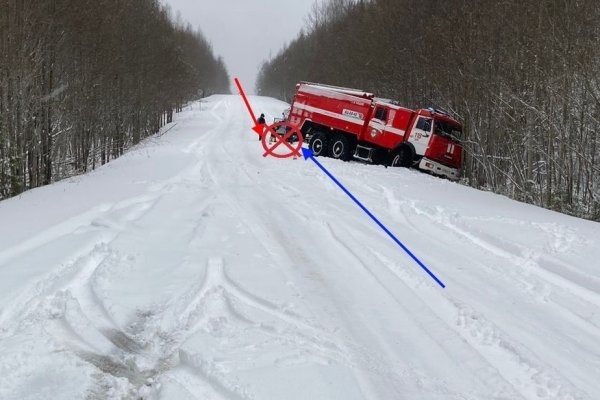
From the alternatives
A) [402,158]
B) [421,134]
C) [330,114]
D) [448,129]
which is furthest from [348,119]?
[448,129]

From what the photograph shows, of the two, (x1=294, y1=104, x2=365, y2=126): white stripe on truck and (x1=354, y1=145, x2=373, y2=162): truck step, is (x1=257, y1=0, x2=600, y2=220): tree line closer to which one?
(x1=294, y1=104, x2=365, y2=126): white stripe on truck

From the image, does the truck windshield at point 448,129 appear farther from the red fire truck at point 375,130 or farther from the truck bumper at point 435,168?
the truck bumper at point 435,168

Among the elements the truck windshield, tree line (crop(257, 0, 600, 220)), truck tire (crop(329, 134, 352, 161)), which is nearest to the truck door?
the truck windshield

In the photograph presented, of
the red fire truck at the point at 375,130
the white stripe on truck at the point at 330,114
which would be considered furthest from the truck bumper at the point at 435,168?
the white stripe on truck at the point at 330,114

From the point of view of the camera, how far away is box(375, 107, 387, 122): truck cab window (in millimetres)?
19516

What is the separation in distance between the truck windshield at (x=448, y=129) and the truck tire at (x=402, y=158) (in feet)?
4.66

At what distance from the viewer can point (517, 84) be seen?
1355 centimetres

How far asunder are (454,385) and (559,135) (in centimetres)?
1000

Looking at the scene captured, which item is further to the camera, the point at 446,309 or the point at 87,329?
the point at 446,309

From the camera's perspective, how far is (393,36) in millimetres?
24203

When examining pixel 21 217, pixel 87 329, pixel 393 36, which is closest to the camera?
pixel 87 329

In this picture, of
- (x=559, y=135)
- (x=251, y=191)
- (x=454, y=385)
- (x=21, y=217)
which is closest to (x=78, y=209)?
(x=21, y=217)

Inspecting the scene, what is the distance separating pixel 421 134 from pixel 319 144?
451cm

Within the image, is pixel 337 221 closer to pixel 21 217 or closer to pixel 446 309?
pixel 446 309
